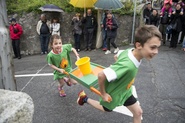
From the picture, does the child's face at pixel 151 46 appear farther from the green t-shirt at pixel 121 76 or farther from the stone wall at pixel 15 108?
the stone wall at pixel 15 108

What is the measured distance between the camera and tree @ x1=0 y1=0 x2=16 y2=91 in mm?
2350

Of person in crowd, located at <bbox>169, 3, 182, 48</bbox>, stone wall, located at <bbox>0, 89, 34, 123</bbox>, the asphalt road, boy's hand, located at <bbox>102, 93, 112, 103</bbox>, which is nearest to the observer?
stone wall, located at <bbox>0, 89, 34, 123</bbox>

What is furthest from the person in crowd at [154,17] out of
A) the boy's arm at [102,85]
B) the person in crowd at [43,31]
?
the boy's arm at [102,85]

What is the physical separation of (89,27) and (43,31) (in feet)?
6.69

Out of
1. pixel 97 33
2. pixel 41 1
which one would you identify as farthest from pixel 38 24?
pixel 97 33

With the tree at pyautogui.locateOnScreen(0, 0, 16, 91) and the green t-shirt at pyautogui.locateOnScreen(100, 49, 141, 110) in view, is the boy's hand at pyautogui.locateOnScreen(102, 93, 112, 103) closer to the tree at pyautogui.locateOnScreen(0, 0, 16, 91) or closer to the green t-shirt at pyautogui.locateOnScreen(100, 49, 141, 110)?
the green t-shirt at pyautogui.locateOnScreen(100, 49, 141, 110)

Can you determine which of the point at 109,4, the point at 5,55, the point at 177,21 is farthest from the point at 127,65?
the point at 177,21

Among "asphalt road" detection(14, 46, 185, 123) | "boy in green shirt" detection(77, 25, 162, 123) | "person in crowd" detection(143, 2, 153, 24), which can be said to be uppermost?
"person in crowd" detection(143, 2, 153, 24)

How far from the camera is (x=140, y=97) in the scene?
14.5ft

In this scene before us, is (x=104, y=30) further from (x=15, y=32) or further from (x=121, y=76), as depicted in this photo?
(x=121, y=76)

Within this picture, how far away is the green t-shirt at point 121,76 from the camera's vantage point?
7.94ft

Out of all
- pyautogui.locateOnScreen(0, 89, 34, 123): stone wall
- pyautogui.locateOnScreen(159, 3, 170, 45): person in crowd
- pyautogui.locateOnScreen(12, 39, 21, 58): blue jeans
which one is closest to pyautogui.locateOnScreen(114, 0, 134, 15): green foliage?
pyautogui.locateOnScreen(159, 3, 170, 45): person in crowd

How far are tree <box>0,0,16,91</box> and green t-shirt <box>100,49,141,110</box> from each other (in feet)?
3.92

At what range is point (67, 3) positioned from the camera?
990 centimetres
